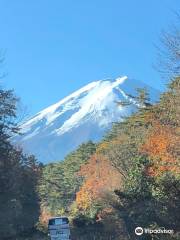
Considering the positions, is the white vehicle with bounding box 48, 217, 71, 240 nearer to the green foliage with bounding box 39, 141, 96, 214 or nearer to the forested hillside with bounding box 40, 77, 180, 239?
the forested hillside with bounding box 40, 77, 180, 239

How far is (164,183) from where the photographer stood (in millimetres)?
23609

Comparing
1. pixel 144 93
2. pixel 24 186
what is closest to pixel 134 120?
pixel 144 93

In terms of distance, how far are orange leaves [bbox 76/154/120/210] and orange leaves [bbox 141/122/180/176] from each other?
9.83 meters

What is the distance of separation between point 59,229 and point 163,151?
1134 cm

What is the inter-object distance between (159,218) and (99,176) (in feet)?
108

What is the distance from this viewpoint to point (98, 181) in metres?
55.7

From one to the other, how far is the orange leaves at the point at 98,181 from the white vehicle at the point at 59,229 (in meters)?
22.9

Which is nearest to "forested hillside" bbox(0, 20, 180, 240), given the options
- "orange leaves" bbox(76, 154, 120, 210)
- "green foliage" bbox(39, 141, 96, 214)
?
"orange leaves" bbox(76, 154, 120, 210)

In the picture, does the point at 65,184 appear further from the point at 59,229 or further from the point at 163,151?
the point at 59,229

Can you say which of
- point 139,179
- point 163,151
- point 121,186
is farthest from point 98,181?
point 139,179

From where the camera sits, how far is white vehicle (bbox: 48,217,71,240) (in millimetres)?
22392

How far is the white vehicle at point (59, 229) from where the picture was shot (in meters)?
22.4

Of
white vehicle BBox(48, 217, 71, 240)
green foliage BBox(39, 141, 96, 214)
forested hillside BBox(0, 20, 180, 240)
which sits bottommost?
white vehicle BBox(48, 217, 71, 240)

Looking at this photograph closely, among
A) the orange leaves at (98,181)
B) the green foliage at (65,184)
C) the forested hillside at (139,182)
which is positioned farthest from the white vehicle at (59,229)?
the green foliage at (65,184)
